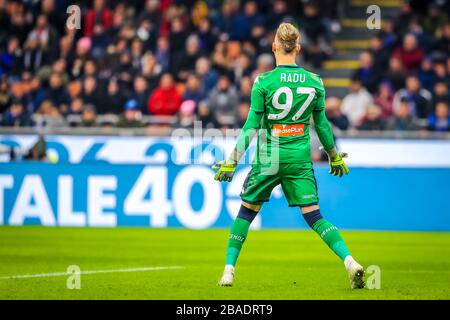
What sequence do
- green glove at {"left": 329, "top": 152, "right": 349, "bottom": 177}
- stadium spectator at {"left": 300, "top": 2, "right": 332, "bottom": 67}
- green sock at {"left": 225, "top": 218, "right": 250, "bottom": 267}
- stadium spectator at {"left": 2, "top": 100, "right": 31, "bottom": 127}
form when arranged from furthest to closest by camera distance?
1. stadium spectator at {"left": 300, "top": 2, "right": 332, "bottom": 67}
2. stadium spectator at {"left": 2, "top": 100, "right": 31, "bottom": 127}
3. green glove at {"left": 329, "top": 152, "right": 349, "bottom": 177}
4. green sock at {"left": 225, "top": 218, "right": 250, "bottom": 267}

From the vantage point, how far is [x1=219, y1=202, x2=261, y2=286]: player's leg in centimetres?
1015

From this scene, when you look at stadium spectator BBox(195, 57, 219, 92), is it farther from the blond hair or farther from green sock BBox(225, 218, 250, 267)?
the blond hair

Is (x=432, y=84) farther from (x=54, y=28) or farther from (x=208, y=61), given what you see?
(x=54, y=28)

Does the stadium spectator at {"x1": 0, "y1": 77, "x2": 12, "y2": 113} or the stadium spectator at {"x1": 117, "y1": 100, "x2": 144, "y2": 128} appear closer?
the stadium spectator at {"x1": 117, "y1": 100, "x2": 144, "y2": 128}

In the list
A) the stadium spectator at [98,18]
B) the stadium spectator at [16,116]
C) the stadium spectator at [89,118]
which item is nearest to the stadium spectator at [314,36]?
the stadium spectator at [98,18]

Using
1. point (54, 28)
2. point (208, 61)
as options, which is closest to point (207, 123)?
point (208, 61)

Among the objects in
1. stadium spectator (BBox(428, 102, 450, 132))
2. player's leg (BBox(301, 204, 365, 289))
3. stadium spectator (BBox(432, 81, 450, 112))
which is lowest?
player's leg (BBox(301, 204, 365, 289))

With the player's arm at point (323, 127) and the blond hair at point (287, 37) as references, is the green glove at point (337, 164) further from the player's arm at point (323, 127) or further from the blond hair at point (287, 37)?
the blond hair at point (287, 37)

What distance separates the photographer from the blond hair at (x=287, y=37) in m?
9.88

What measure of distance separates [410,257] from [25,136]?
1058 cm

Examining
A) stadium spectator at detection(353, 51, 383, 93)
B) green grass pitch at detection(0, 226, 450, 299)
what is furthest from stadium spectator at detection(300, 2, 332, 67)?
green grass pitch at detection(0, 226, 450, 299)

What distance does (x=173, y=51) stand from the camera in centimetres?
2462

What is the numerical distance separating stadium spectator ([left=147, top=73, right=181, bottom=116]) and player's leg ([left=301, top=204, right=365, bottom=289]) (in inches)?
514

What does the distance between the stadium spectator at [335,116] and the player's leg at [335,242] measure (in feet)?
37.8
